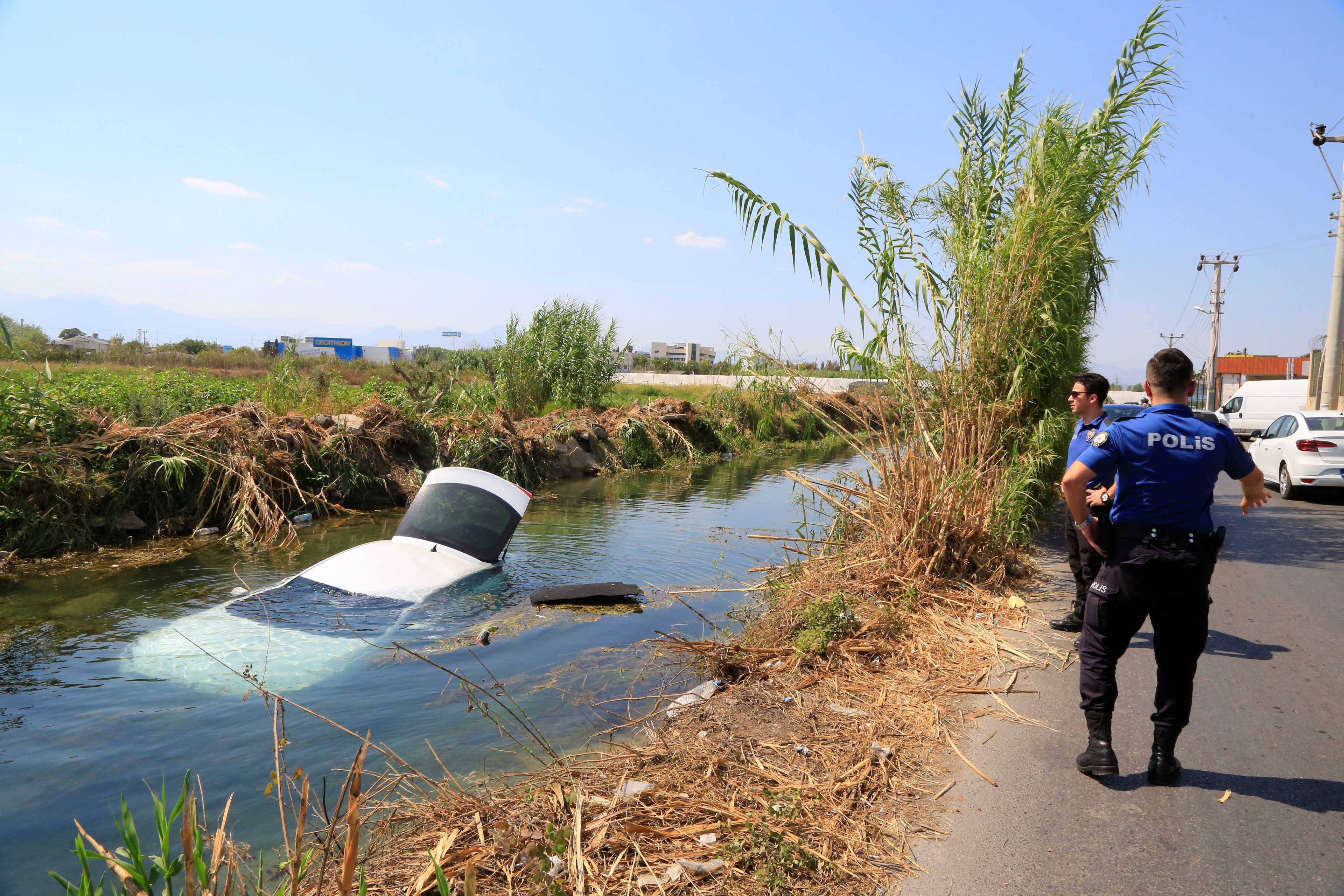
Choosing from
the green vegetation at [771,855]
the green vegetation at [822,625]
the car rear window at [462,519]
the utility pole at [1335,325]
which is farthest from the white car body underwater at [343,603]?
the utility pole at [1335,325]

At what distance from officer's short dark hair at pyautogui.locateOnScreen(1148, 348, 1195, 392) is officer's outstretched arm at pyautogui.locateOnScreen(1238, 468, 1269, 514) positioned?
0.54m

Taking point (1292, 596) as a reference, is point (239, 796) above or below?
below

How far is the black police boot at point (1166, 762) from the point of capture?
146 inches

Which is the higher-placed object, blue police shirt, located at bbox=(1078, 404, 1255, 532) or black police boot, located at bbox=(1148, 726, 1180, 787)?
blue police shirt, located at bbox=(1078, 404, 1255, 532)

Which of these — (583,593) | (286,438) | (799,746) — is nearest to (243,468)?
(286,438)

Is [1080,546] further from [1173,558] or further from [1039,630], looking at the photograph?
[1173,558]

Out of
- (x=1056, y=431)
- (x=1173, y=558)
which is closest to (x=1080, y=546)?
(x=1173, y=558)

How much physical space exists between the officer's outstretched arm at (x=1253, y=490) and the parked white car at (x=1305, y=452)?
39.6 ft

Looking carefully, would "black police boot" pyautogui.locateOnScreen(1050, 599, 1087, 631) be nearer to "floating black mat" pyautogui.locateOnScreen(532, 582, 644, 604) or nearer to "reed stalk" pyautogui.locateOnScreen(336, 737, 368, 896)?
"floating black mat" pyautogui.locateOnScreen(532, 582, 644, 604)

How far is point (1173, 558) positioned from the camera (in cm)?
364

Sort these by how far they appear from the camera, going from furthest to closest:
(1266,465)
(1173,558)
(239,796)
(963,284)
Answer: (1266,465) → (963,284) → (239,796) → (1173,558)

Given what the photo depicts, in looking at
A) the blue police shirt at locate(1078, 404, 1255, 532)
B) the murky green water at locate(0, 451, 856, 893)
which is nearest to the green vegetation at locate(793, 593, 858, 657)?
the murky green water at locate(0, 451, 856, 893)

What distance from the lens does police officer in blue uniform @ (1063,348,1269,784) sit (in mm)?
3674

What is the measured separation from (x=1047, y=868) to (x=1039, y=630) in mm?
3440
